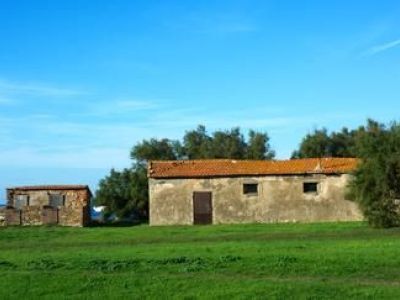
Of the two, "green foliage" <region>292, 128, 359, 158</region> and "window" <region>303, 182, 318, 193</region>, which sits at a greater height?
"green foliage" <region>292, 128, 359, 158</region>

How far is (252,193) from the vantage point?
45969 millimetres

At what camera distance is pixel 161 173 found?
4662 centimetres

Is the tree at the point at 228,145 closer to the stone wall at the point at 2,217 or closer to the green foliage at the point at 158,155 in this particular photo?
the green foliage at the point at 158,155

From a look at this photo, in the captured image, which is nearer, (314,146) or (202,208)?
(202,208)

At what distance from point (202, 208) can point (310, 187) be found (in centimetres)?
723

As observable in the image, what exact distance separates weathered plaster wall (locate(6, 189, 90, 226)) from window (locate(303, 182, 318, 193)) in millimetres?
15229

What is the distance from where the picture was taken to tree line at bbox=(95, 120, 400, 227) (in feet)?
113

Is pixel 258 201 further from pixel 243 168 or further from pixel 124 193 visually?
pixel 124 193

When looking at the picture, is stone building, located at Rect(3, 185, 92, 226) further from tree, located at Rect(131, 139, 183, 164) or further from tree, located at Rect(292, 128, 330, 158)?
tree, located at Rect(292, 128, 330, 158)

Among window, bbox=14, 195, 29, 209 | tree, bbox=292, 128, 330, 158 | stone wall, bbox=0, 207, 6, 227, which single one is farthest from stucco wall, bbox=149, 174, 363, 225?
tree, bbox=292, 128, 330, 158

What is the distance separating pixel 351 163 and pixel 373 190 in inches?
412

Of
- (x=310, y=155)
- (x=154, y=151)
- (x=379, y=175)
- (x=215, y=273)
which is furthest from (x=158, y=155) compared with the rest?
(x=215, y=273)

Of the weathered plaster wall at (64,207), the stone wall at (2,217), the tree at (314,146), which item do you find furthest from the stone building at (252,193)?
the tree at (314,146)

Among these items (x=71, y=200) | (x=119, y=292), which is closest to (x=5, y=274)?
(x=119, y=292)
